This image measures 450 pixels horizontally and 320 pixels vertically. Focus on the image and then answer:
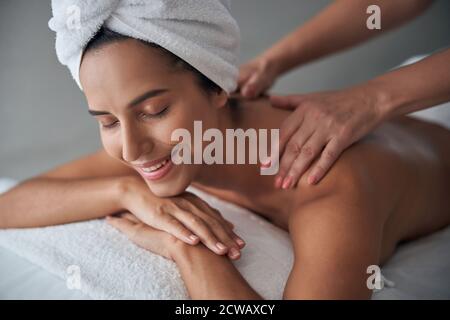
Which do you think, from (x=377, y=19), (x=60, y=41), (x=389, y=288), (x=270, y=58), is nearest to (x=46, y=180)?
(x=60, y=41)

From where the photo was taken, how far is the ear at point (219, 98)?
96cm

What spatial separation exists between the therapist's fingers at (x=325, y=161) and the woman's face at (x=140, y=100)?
224 millimetres

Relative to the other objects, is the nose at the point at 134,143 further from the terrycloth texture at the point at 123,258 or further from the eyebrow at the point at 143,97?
the terrycloth texture at the point at 123,258

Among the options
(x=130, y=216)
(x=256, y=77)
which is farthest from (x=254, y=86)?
(x=130, y=216)

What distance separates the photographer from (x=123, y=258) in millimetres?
868

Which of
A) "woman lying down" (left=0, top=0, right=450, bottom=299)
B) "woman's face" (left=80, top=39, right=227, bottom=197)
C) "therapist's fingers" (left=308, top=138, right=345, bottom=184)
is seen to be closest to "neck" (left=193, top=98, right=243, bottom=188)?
"woman lying down" (left=0, top=0, right=450, bottom=299)

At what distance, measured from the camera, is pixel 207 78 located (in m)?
0.92

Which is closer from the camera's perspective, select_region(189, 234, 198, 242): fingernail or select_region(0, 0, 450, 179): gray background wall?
select_region(189, 234, 198, 242): fingernail

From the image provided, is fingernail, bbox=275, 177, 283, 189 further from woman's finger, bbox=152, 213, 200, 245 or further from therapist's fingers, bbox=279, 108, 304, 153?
woman's finger, bbox=152, 213, 200, 245

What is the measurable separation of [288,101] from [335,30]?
38 cm

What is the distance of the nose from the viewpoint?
82 centimetres

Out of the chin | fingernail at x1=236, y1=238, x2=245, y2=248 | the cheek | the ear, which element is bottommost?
fingernail at x1=236, y1=238, x2=245, y2=248

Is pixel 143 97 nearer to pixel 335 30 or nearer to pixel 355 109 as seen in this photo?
pixel 355 109

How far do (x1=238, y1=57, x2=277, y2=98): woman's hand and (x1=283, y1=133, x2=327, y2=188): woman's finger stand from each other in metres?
0.36
